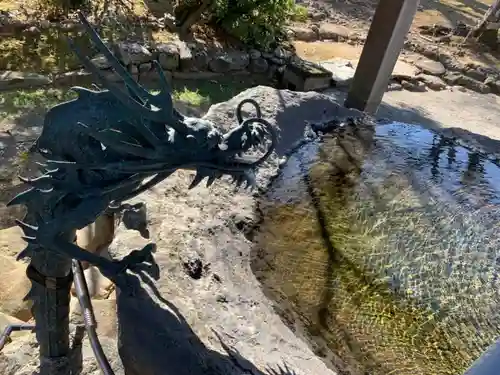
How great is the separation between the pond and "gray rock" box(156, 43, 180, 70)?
3.05 m

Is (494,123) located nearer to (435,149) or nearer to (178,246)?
(435,149)

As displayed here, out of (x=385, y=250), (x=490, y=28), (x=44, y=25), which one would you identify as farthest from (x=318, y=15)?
(x=385, y=250)

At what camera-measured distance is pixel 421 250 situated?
344 centimetres

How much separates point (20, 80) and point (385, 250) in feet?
14.4

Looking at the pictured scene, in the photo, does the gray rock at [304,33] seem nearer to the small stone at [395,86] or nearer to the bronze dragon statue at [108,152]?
the small stone at [395,86]

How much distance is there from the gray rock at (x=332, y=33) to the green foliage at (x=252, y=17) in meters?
1.89

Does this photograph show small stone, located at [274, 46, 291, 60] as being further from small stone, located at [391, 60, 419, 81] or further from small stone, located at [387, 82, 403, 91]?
small stone, located at [391, 60, 419, 81]

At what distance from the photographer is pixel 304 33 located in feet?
30.4

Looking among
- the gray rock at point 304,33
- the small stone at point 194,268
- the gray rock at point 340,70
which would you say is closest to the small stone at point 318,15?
the gray rock at point 304,33

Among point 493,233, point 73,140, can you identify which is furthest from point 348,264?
point 73,140

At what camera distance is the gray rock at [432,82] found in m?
8.59

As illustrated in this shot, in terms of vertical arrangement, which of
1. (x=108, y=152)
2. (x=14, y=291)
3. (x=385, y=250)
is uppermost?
(x=108, y=152)

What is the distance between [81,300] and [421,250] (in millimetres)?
2169

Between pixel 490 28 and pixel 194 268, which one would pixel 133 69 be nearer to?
pixel 194 268
